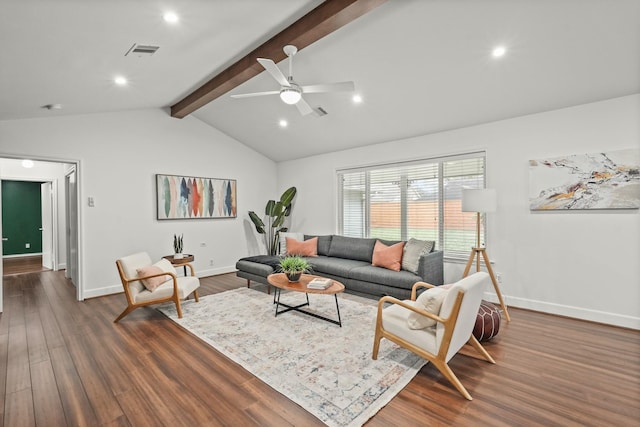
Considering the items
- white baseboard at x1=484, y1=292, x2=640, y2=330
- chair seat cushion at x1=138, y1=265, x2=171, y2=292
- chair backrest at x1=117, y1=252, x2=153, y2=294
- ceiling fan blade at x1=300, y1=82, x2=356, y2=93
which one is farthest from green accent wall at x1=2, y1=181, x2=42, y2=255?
white baseboard at x1=484, y1=292, x2=640, y2=330

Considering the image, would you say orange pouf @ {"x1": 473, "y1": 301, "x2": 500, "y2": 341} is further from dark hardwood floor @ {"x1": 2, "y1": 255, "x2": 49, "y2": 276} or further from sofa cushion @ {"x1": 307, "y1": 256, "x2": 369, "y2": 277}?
dark hardwood floor @ {"x1": 2, "y1": 255, "x2": 49, "y2": 276}

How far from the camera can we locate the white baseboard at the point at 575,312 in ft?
11.4

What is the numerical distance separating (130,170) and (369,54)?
4.52 meters

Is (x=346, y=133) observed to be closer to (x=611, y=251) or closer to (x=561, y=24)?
(x=561, y=24)

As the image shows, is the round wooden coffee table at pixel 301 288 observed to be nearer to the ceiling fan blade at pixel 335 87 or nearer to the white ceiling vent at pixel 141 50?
the ceiling fan blade at pixel 335 87

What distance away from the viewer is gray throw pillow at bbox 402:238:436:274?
14.4 ft

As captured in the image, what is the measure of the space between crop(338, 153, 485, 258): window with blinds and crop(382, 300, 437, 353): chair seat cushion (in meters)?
2.53

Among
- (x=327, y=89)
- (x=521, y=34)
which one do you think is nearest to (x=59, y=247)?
(x=327, y=89)

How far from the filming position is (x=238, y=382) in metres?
2.48

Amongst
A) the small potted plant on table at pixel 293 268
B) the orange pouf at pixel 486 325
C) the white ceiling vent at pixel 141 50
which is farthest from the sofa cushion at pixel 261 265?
the white ceiling vent at pixel 141 50

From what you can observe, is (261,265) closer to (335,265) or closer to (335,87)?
(335,265)

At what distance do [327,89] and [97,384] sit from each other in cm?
333

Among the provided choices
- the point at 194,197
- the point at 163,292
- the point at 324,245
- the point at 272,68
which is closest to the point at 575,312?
the point at 324,245

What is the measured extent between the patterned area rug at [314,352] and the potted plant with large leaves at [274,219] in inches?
109
